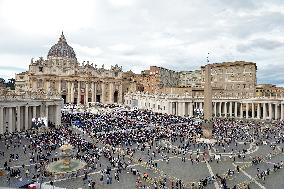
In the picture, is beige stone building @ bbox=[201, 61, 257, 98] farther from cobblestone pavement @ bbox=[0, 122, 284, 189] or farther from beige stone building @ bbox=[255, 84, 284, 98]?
cobblestone pavement @ bbox=[0, 122, 284, 189]

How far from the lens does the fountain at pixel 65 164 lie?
105 ft

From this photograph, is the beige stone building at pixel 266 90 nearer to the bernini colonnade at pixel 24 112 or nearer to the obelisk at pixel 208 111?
the obelisk at pixel 208 111

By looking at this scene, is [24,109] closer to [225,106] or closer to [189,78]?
[225,106]

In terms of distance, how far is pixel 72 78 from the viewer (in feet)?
333

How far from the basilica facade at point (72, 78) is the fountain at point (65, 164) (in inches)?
2363

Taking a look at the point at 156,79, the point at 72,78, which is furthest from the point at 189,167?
the point at 156,79

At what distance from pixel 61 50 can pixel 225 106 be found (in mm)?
56842

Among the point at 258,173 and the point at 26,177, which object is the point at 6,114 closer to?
Answer: the point at 26,177

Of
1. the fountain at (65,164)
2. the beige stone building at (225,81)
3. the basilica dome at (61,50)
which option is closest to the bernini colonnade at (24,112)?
the fountain at (65,164)

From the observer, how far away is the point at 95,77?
10606 cm

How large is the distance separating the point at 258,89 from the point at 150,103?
3451 cm

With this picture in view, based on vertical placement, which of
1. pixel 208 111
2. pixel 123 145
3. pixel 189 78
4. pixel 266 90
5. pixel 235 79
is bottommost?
pixel 123 145

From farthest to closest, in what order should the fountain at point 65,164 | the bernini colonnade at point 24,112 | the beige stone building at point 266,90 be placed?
the beige stone building at point 266,90 → the bernini colonnade at point 24,112 → the fountain at point 65,164

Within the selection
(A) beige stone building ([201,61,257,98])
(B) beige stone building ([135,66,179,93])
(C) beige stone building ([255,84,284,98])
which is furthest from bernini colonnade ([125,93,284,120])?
(B) beige stone building ([135,66,179,93])
